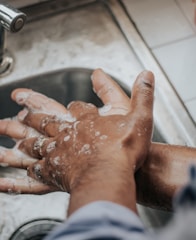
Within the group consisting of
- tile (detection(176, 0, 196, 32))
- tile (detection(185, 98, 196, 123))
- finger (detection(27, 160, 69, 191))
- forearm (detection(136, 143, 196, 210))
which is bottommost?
forearm (detection(136, 143, 196, 210))

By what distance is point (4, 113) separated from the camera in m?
0.93

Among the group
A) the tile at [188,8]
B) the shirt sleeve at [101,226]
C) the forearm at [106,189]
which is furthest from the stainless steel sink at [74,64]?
the shirt sleeve at [101,226]

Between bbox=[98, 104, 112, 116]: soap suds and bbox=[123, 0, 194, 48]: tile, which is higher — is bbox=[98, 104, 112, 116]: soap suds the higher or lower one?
the lower one

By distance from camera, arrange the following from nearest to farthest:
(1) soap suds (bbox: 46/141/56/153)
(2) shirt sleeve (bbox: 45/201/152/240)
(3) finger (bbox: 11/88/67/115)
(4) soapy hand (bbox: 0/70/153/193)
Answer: (2) shirt sleeve (bbox: 45/201/152/240)
(4) soapy hand (bbox: 0/70/153/193)
(1) soap suds (bbox: 46/141/56/153)
(3) finger (bbox: 11/88/67/115)

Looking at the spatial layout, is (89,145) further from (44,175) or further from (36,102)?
(36,102)

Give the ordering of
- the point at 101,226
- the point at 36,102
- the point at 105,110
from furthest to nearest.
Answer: the point at 36,102
the point at 105,110
the point at 101,226

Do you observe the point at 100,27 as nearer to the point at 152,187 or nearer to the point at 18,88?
the point at 18,88

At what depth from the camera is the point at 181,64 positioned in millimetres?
898

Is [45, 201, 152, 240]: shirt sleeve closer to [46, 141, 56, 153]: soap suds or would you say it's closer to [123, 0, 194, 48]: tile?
[46, 141, 56, 153]: soap suds

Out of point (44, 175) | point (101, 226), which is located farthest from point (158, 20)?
point (101, 226)

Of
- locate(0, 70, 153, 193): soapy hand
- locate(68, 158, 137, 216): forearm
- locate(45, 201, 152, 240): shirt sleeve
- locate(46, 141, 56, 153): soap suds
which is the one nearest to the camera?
locate(45, 201, 152, 240): shirt sleeve

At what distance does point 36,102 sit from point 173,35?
0.92ft

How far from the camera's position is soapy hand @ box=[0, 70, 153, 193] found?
60 centimetres

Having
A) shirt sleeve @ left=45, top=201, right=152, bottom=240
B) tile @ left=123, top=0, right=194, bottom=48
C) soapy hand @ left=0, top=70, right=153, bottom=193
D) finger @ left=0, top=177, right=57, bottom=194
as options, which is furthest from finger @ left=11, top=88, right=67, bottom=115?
shirt sleeve @ left=45, top=201, right=152, bottom=240
